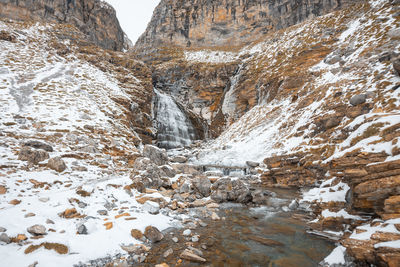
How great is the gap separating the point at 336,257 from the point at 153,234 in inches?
194

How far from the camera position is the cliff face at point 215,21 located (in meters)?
58.6

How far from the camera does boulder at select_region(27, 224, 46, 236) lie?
15.5ft

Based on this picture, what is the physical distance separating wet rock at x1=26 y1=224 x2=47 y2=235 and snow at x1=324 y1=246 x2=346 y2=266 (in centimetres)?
719

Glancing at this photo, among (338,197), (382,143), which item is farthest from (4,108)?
(382,143)

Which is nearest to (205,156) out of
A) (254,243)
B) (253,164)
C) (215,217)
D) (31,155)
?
(253,164)

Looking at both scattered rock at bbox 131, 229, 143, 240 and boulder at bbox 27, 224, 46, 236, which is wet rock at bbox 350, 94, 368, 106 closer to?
scattered rock at bbox 131, 229, 143, 240

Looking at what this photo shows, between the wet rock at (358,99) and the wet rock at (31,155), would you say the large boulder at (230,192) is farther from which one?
the wet rock at (358,99)

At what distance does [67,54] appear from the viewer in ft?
114

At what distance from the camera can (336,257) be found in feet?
15.6

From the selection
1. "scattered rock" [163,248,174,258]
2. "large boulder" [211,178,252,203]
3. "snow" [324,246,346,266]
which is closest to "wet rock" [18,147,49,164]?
"scattered rock" [163,248,174,258]

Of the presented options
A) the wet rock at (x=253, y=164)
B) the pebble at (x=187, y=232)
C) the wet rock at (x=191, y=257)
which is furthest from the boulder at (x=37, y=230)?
the wet rock at (x=253, y=164)

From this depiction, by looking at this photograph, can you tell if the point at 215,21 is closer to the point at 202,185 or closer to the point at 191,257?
the point at 202,185

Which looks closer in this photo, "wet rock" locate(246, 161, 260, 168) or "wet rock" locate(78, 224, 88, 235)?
"wet rock" locate(78, 224, 88, 235)

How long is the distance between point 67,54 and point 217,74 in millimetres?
30539
